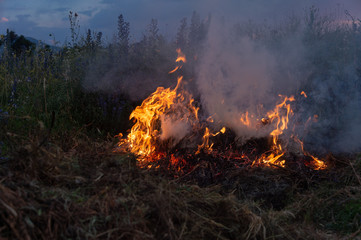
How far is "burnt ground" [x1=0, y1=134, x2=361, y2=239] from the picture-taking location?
6.95 ft

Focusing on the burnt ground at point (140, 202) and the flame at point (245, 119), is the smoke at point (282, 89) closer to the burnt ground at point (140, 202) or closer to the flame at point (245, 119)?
the flame at point (245, 119)

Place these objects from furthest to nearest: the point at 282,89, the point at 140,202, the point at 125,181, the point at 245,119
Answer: the point at 282,89, the point at 245,119, the point at 125,181, the point at 140,202

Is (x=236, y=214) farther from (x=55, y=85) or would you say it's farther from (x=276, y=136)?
(x=55, y=85)

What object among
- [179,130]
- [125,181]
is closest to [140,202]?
[125,181]

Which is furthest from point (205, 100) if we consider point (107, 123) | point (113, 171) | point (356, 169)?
point (113, 171)

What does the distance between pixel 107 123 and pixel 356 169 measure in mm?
3471

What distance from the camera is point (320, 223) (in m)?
3.26

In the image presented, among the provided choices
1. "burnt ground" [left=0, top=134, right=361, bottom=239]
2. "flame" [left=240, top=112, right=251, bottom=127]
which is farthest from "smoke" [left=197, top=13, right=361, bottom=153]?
"burnt ground" [left=0, top=134, right=361, bottom=239]

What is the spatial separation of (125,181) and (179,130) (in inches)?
69.5

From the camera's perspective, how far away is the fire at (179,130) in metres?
4.34

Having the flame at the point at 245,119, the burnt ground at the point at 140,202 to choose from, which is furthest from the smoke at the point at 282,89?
the burnt ground at the point at 140,202

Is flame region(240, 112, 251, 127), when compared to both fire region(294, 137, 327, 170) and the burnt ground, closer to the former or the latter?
fire region(294, 137, 327, 170)

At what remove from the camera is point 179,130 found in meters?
4.43

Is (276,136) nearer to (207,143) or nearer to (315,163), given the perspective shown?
(315,163)
